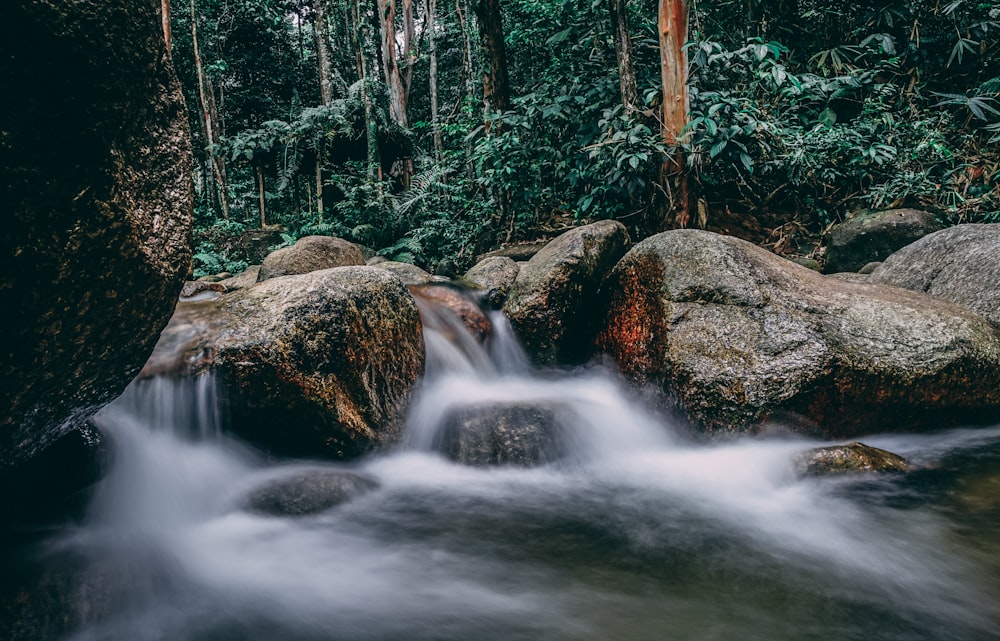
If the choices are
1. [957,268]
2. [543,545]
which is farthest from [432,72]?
[543,545]

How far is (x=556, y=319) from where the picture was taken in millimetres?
5770

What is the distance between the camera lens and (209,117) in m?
16.6

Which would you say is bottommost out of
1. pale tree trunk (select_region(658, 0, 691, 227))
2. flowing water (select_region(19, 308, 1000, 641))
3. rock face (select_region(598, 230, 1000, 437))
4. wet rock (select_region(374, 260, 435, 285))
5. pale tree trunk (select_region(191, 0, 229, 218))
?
flowing water (select_region(19, 308, 1000, 641))

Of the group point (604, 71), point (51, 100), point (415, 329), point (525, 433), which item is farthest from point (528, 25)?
point (51, 100)

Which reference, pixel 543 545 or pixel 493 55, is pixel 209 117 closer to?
pixel 493 55

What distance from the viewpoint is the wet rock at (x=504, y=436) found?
14.2 ft

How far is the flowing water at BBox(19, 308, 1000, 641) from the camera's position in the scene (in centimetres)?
255

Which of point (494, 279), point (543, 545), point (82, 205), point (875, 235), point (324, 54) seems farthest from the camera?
point (324, 54)

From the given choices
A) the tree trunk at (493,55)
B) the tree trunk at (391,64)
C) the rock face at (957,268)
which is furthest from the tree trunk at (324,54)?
the rock face at (957,268)

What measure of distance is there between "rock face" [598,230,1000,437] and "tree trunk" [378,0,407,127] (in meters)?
12.7

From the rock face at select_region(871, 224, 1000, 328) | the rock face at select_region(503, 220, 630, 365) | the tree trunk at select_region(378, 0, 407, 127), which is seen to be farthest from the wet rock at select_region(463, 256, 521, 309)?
the tree trunk at select_region(378, 0, 407, 127)

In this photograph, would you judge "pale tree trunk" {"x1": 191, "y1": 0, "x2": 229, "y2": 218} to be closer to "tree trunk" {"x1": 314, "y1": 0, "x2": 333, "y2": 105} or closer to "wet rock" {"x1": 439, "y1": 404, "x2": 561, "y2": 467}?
"tree trunk" {"x1": 314, "y1": 0, "x2": 333, "y2": 105}

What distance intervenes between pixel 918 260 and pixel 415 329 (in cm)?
496

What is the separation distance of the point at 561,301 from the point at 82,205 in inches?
168
